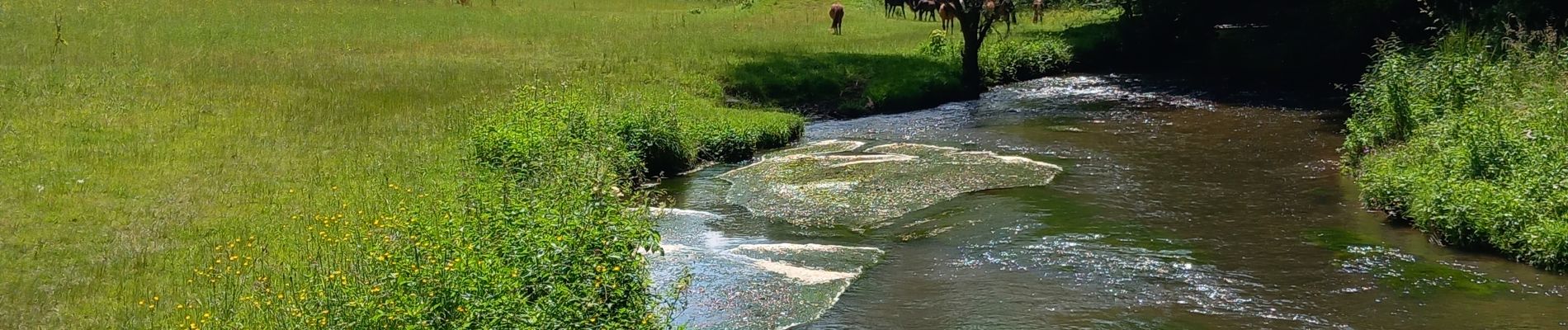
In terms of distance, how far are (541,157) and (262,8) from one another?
18.4 m

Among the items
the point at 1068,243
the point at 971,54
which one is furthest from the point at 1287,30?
the point at 1068,243

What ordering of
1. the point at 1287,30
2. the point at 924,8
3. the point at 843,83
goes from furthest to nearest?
the point at 924,8, the point at 1287,30, the point at 843,83

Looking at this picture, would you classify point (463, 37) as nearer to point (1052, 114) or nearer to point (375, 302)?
point (1052, 114)

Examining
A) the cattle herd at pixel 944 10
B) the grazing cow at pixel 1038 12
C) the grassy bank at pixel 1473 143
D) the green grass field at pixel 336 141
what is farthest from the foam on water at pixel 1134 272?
the grazing cow at pixel 1038 12

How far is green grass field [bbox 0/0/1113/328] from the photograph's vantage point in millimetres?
7652

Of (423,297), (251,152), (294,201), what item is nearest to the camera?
(423,297)

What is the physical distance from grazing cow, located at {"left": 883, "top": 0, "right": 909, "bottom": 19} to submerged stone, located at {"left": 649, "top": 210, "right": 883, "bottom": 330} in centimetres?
2471

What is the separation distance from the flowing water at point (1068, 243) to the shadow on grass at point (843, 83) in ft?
8.85

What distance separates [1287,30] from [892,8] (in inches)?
481

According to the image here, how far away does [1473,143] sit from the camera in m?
11.8

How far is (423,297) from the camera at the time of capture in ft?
22.2

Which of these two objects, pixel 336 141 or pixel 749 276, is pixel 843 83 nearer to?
pixel 336 141

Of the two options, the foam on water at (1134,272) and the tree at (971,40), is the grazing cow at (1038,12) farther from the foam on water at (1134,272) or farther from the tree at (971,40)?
the foam on water at (1134,272)

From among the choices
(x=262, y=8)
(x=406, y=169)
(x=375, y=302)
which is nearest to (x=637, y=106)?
(x=406, y=169)
